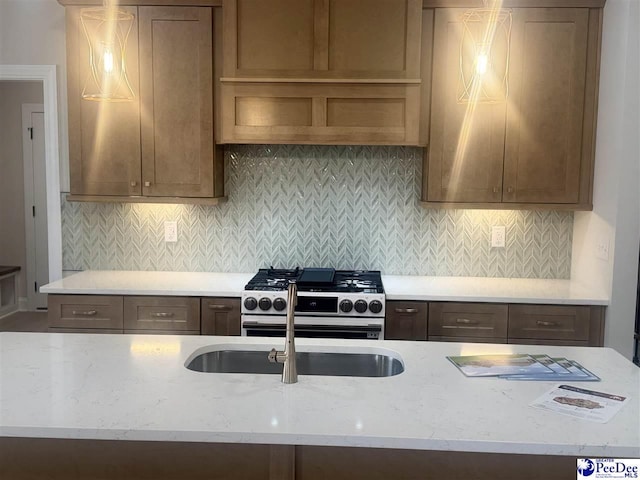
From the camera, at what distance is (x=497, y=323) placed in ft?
10.9

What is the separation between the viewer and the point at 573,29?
3.41 m

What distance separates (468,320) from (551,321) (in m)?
0.46

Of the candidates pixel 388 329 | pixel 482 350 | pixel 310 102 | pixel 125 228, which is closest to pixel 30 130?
pixel 125 228

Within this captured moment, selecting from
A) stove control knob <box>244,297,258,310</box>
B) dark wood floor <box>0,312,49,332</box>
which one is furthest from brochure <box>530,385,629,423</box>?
dark wood floor <box>0,312,49,332</box>

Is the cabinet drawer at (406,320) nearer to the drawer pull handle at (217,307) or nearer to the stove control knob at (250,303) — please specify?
the stove control knob at (250,303)

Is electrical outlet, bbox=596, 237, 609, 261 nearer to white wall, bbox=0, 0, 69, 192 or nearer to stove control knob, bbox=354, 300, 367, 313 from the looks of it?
stove control knob, bbox=354, 300, 367, 313

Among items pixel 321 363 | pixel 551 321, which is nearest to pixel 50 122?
pixel 321 363

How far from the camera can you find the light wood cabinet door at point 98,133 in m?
3.52

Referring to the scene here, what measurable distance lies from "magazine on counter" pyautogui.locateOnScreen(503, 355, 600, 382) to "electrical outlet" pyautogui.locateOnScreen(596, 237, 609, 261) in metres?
1.50

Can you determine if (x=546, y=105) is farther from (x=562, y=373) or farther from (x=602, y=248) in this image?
(x=562, y=373)

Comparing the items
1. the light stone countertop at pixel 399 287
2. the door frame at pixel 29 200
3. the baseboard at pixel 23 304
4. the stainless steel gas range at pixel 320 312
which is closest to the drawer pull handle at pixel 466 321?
the light stone countertop at pixel 399 287

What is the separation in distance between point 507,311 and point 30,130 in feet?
16.7

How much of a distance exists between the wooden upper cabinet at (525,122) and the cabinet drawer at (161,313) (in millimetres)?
1581

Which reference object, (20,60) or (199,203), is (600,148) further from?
(20,60)
